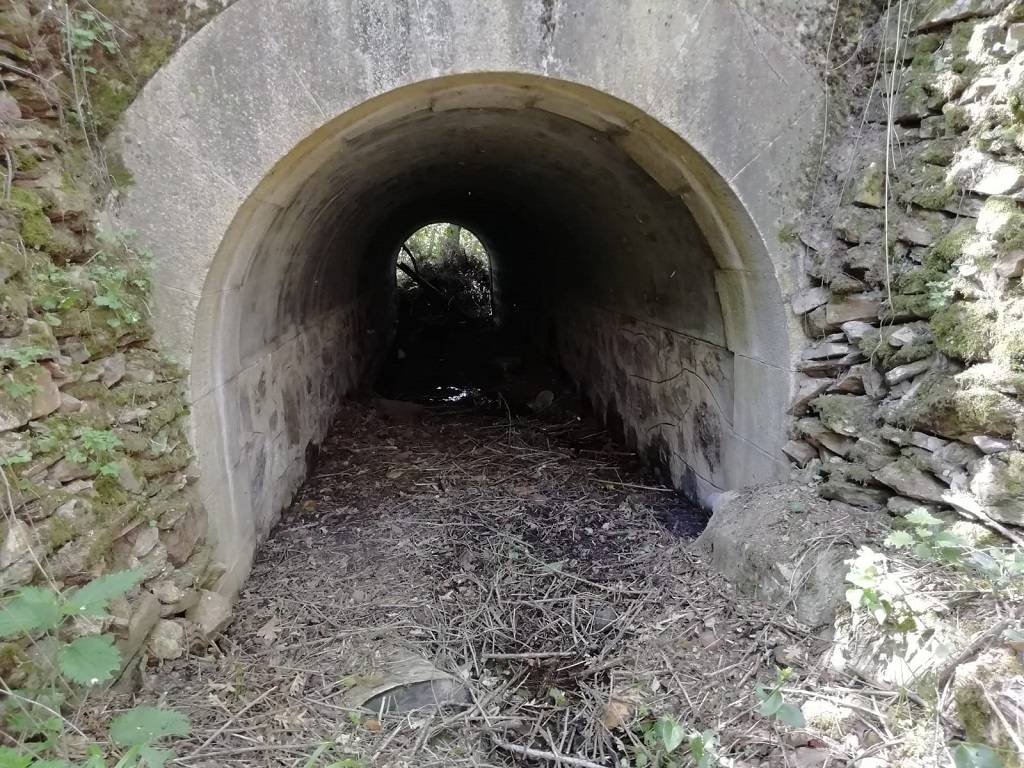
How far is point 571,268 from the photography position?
6.48m

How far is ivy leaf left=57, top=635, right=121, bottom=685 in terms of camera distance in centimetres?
165

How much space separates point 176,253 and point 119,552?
3.79 feet

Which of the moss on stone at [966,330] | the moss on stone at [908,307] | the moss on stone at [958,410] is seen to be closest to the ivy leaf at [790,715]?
the moss on stone at [958,410]

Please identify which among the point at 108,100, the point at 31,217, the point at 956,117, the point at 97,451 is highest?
the point at 108,100

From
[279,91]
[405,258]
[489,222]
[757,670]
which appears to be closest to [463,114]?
[279,91]

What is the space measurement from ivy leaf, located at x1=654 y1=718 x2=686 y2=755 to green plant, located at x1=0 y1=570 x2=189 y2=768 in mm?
1436

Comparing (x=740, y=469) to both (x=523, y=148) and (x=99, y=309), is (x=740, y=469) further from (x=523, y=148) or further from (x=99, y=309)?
(x=99, y=309)

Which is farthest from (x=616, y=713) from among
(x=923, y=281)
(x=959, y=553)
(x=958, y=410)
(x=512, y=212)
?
(x=512, y=212)

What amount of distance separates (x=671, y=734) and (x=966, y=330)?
67.8 inches

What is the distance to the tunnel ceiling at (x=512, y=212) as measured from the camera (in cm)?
348

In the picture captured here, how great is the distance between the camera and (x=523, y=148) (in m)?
4.35

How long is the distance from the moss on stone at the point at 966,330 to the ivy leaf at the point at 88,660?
9.26 feet

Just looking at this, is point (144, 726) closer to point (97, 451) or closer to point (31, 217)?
point (97, 451)

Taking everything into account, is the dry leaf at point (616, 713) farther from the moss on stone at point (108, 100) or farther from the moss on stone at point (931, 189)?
the moss on stone at point (108, 100)
